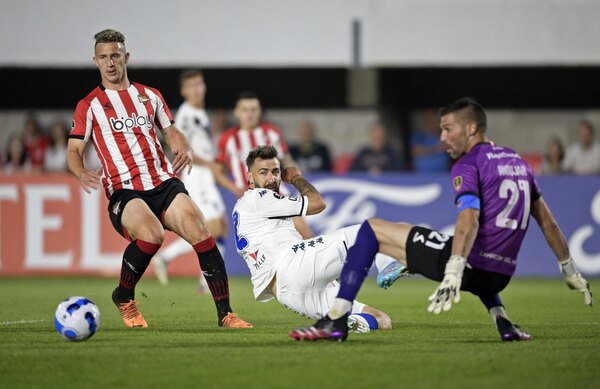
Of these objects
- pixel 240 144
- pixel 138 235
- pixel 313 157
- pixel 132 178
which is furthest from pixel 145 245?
pixel 313 157

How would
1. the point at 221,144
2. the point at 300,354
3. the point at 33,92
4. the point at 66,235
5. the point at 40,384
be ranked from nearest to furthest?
the point at 40,384, the point at 300,354, the point at 221,144, the point at 66,235, the point at 33,92

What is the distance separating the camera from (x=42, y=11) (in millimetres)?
16969

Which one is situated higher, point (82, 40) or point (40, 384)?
point (82, 40)

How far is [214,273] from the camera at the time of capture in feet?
27.1

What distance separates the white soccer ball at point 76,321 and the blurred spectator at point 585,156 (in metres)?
10.3

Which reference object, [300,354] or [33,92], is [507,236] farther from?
[33,92]

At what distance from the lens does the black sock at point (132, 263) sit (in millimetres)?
8133

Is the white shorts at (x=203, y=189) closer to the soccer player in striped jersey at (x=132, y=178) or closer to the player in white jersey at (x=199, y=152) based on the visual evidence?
the player in white jersey at (x=199, y=152)

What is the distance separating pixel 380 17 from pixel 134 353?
36.9 feet

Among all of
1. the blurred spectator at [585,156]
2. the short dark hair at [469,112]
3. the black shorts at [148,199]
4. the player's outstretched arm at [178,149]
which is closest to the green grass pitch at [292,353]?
the black shorts at [148,199]

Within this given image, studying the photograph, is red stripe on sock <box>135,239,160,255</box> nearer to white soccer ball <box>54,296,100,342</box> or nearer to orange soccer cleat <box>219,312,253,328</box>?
orange soccer cleat <box>219,312,253,328</box>

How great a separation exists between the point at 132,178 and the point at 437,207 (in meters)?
7.03

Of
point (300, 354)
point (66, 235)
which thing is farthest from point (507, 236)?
point (66, 235)

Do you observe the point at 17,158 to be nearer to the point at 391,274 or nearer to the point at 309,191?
the point at 309,191
